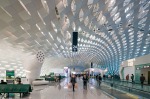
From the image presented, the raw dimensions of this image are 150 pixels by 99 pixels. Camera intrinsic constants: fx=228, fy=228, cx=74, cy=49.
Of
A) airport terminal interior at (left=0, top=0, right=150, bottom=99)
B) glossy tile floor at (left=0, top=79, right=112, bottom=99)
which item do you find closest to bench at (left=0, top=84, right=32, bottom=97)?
airport terminal interior at (left=0, top=0, right=150, bottom=99)

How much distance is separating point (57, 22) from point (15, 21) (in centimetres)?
825

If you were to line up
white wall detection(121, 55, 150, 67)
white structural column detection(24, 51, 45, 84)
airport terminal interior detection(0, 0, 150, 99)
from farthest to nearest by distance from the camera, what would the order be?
white structural column detection(24, 51, 45, 84)
white wall detection(121, 55, 150, 67)
airport terminal interior detection(0, 0, 150, 99)

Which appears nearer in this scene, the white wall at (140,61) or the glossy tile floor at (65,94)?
the glossy tile floor at (65,94)

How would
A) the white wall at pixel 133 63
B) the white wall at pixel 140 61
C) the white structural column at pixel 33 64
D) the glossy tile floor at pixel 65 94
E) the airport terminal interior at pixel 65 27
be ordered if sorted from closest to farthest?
the glossy tile floor at pixel 65 94 → the airport terminal interior at pixel 65 27 → the white wall at pixel 140 61 → the white wall at pixel 133 63 → the white structural column at pixel 33 64

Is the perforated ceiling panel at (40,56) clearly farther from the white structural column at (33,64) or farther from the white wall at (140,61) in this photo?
the white wall at (140,61)

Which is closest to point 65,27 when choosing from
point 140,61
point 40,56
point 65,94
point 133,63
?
point 40,56

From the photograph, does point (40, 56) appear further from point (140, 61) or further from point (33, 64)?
point (140, 61)

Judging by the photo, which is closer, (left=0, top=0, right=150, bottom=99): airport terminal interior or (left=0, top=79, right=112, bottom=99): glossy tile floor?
(left=0, top=79, right=112, bottom=99): glossy tile floor

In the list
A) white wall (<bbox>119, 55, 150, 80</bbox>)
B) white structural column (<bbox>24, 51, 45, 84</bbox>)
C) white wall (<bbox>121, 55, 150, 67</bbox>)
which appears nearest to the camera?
white wall (<bbox>121, 55, 150, 67</bbox>)

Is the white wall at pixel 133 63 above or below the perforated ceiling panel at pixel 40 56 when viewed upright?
below

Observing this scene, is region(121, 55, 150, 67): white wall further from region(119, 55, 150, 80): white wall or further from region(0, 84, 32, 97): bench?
region(0, 84, 32, 97): bench

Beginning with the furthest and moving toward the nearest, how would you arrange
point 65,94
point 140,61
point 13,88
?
point 140,61 < point 65,94 < point 13,88

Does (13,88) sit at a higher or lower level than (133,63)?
lower

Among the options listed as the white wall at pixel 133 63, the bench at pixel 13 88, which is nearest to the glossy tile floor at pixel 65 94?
the bench at pixel 13 88
